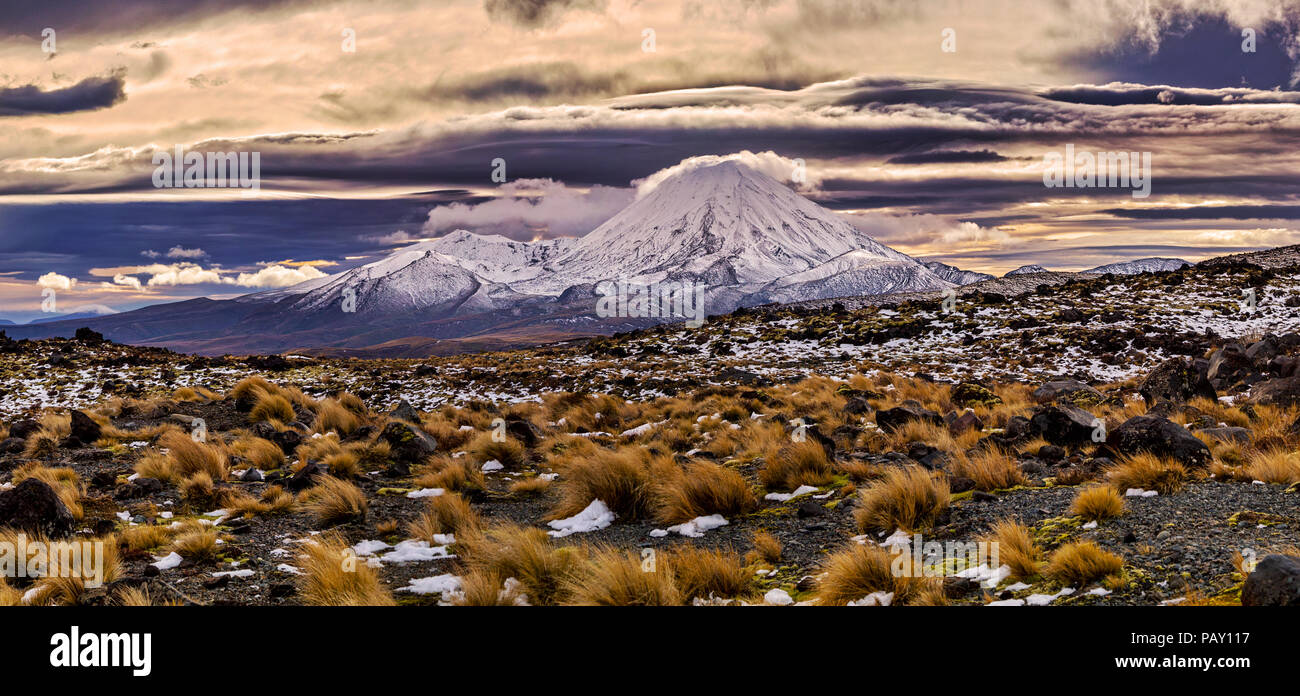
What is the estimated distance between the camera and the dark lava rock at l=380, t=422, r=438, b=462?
13461mm

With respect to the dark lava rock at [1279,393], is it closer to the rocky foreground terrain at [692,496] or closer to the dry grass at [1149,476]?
the rocky foreground terrain at [692,496]

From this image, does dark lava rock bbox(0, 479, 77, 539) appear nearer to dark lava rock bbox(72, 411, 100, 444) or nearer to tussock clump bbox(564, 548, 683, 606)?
tussock clump bbox(564, 548, 683, 606)

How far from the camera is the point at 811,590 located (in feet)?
18.3

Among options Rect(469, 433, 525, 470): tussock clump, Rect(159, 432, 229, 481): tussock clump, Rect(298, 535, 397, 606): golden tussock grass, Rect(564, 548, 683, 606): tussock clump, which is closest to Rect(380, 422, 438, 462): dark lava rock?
Rect(469, 433, 525, 470): tussock clump

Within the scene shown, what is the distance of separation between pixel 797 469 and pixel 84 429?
1504 cm

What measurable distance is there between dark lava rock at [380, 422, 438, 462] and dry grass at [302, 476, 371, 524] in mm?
3879

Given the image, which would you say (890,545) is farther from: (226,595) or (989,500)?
(226,595)

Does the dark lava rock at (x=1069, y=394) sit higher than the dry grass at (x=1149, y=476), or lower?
lower

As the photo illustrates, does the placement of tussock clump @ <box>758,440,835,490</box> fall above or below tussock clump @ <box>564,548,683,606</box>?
below

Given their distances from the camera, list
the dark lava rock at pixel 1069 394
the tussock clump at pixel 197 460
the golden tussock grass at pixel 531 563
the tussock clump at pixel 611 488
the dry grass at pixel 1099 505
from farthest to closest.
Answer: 1. the dark lava rock at pixel 1069 394
2. the tussock clump at pixel 197 460
3. the tussock clump at pixel 611 488
4. the dry grass at pixel 1099 505
5. the golden tussock grass at pixel 531 563

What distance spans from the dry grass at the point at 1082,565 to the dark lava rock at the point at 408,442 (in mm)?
11555

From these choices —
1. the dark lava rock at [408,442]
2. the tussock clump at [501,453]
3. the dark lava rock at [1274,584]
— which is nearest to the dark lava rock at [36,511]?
the dark lava rock at [408,442]

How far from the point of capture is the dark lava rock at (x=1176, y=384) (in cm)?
1333

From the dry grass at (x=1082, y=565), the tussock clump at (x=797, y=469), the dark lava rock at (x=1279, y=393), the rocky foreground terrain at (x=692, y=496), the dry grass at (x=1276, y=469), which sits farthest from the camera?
the dark lava rock at (x=1279, y=393)
